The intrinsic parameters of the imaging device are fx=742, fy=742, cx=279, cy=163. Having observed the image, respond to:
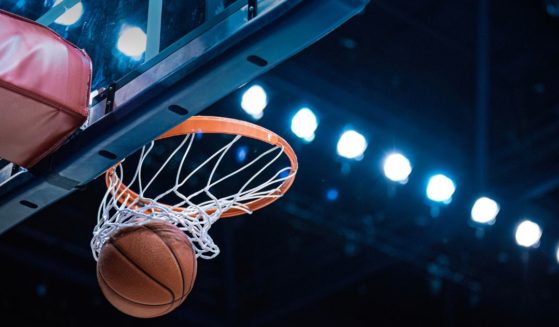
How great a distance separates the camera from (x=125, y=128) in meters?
1.98

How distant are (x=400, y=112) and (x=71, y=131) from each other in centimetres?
285

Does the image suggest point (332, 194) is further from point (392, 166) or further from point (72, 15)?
point (72, 15)

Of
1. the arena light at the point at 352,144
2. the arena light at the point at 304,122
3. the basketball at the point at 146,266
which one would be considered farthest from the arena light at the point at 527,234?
the basketball at the point at 146,266

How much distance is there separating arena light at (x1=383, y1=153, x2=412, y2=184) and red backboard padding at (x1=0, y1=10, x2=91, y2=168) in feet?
9.57

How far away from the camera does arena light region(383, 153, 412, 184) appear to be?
469 cm

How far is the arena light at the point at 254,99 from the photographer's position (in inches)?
164

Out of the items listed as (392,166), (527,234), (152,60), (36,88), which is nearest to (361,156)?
(392,166)

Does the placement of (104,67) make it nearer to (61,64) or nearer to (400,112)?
(61,64)

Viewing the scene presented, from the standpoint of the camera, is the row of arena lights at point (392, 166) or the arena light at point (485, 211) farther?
the arena light at point (485, 211)

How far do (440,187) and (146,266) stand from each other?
3110 mm

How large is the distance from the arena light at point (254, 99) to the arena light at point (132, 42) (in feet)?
6.28

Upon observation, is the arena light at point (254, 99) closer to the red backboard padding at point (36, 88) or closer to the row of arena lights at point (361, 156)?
the row of arena lights at point (361, 156)

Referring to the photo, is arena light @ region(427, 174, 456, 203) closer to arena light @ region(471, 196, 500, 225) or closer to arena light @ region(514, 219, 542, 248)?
arena light @ region(471, 196, 500, 225)

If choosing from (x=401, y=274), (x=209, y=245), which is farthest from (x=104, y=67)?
(x=401, y=274)
